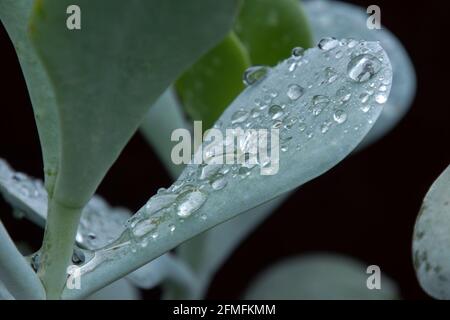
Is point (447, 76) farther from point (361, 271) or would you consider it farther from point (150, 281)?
point (150, 281)

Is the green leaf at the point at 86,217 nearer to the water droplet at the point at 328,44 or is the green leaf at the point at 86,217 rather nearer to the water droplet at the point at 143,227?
the water droplet at the point at 143,227

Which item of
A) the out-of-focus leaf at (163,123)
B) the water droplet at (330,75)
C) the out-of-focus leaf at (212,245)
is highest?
the out-of-focus leaf at (163,123)

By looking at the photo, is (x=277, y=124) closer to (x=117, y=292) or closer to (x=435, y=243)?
(x=435, y=243)

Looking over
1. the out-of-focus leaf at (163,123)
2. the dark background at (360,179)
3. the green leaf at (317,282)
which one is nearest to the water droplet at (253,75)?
the out-of-focus leaf at (163,123)

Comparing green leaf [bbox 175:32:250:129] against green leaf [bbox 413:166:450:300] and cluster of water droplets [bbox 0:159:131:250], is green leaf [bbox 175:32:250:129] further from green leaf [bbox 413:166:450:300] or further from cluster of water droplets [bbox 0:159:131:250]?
green leaf [bbox 413:166:450:300]

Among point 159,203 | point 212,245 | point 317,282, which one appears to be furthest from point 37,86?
point 317,282

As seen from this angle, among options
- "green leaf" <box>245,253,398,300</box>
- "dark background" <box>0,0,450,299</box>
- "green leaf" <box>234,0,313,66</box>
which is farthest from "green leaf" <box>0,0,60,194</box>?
"dark background" <box>0,0,450,299</box>
